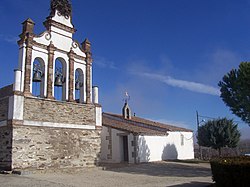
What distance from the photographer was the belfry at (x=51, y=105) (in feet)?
44.4

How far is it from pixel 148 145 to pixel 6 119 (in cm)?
1184

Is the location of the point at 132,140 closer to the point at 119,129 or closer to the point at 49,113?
the point at 119,129

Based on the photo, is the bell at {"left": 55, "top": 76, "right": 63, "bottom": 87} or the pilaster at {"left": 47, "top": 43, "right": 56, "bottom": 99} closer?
the pilaster at {"left": 47, "top": 43, "right": 56, "bottom": 99}

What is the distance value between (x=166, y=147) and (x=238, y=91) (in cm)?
1071

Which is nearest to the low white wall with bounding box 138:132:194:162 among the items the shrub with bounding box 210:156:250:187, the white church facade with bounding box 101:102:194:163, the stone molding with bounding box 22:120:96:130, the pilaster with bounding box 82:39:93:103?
the white church facade with bounding box 101:102:194:163

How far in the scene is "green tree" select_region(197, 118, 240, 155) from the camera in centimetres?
2334

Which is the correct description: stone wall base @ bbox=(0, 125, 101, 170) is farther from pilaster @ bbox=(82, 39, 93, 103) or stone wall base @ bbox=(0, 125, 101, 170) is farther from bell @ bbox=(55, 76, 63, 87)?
bell @ bbox=(55, 76, 63, 87)

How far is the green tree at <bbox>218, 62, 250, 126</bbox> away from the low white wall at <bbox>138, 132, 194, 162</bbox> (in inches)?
304

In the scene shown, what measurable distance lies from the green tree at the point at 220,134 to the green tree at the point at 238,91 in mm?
8035

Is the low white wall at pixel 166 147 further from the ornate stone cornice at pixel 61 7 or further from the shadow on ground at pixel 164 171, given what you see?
the ornate stone cornice at pixel 61 7

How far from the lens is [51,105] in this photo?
48.9 ft

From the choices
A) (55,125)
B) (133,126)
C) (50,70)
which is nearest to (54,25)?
(50,70)

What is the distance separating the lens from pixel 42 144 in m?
14.3

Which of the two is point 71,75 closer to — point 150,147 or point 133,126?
point 133,126
